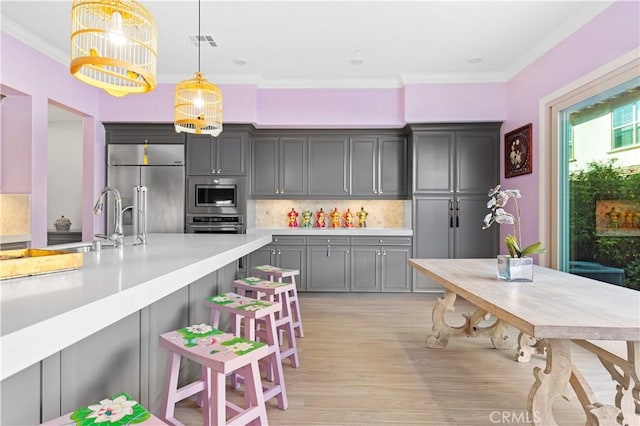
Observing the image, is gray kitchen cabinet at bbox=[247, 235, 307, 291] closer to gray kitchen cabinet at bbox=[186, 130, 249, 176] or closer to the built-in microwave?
the built-in microwave

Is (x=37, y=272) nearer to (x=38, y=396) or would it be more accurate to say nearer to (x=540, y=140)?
→ (x=38, y=396)

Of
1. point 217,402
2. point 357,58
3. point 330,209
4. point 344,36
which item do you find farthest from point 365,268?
point 217,402

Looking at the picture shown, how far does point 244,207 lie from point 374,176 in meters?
1.88

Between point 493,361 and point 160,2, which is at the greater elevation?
point 160,2

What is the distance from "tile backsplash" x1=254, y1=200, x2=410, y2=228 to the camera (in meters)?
5.37

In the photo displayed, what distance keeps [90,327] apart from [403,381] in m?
2.08

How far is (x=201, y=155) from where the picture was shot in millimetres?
4895

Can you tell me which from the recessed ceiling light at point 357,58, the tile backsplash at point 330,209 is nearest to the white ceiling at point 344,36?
the recessed ceiling light at point 357,58

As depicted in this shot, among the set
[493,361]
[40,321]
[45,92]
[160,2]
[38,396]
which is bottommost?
[493,361]

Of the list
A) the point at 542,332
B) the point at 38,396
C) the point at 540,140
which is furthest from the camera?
the point at 540,140

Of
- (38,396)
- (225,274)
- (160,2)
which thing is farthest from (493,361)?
(160,2)

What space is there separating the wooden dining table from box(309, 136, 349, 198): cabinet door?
290 centimetres

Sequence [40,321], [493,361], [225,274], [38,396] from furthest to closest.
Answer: [225,274] → [493,361] → [38,396] → [40,321]

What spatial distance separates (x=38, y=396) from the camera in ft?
3.70
